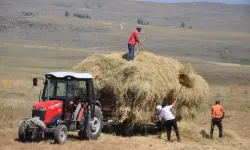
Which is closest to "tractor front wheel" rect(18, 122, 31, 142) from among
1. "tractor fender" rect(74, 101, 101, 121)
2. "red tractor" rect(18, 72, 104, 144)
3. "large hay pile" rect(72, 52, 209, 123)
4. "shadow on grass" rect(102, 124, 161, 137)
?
"red tractor" rect(18, 72, 104, 144)

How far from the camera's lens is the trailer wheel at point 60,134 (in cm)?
1438

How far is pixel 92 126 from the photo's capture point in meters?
16.1

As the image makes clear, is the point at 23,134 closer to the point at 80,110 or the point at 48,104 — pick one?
the point at 48,104

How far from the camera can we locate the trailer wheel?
566 inches

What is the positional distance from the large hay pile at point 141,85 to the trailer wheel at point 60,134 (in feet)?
8.99

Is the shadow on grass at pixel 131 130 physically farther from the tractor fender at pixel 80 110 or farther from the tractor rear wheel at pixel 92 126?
the tractor fender at pixel 80 110

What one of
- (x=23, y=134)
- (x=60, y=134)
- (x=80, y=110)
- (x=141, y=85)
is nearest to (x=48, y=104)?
(x=60, y=134)

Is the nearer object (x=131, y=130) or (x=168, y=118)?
(x=168, y=118)

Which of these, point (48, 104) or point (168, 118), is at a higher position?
point (48, 104)

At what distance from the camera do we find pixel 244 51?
8831cm

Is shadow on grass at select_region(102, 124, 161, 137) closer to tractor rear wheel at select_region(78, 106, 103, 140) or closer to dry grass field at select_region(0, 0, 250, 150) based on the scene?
dry grass field at select_region(0, 0, 250, 150)

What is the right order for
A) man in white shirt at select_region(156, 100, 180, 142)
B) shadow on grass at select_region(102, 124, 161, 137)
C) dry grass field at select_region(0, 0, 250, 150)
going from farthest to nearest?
shadow on grass at select_region(102, 124, 161, 137), man in white shirt at select_region(156, 100, 180, 142), dry grass field at select_region(0, 0, 250, 150)

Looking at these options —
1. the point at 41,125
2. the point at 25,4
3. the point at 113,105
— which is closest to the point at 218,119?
the point at 113,105

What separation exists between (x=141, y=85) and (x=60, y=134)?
3.42 m
